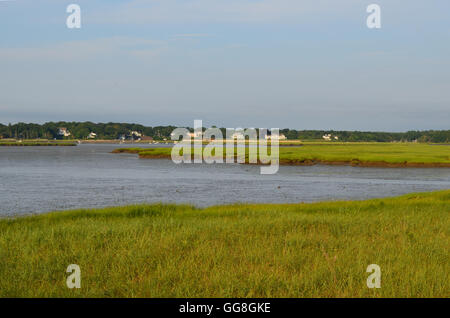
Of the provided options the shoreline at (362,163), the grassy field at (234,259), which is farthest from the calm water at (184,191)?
the shoreline at (362,163)

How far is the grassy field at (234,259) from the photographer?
8.80 metres

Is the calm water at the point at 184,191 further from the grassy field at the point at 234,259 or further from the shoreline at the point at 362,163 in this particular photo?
the shoreline at the point at 362,163

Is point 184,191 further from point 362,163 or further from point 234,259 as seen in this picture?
point 362,163

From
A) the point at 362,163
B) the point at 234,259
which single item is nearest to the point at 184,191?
the point at 234,259

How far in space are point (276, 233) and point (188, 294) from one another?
20.8ft

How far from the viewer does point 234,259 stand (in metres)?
10.9

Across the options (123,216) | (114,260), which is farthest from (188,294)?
(123,216)

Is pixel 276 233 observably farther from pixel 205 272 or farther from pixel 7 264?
pixel 7 264

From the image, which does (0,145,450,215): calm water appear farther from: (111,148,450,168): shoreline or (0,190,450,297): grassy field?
(111,148,450,168): shoreline

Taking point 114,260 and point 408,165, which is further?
point 408,165

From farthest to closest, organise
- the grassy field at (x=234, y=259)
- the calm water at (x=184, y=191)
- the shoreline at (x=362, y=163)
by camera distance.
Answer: the shoreline at (x=362, y=163) < the calm water at (x=184, y=191) < the grassy field at (x=234, y=259)

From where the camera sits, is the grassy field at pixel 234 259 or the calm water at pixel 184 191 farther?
the calm water at pixel 184 191
